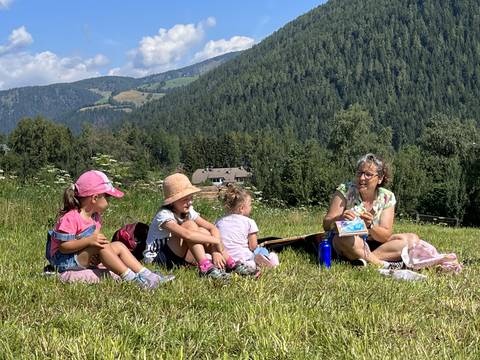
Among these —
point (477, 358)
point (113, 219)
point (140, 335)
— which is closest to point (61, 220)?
point (140, 335)

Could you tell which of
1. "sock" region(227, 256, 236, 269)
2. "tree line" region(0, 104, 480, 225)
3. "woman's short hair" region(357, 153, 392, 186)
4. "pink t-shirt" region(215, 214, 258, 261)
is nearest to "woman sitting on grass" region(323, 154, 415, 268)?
"woman's short hair" region(357, 153, 392, 186)

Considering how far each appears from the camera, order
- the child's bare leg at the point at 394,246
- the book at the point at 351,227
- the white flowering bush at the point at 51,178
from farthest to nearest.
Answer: the white flowering bush at the point at 51,178
the child's bare leg at the point at 394,246
the book at the point at 351,227

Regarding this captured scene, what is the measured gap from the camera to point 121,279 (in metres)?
4.63

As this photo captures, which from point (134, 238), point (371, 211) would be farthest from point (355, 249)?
point (134, 238)

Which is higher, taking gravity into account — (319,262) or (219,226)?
(219,226)

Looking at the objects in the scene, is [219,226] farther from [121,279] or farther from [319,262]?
[121,279]

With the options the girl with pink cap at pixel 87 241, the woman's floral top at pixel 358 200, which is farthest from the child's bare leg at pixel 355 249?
the girl with pink cap at pixel 87 241

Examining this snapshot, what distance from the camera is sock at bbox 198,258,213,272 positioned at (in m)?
5.11

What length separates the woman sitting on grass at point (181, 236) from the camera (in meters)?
5.43

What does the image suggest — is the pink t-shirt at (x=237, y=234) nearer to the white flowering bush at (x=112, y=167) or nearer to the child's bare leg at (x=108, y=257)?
the child's bare leg at (x=108, y=257)

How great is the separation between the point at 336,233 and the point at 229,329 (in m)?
3.24

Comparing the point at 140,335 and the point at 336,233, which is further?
the point at 336,233

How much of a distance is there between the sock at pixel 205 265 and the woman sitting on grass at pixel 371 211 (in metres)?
1.71

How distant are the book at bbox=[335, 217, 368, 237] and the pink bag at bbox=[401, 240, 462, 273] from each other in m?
0.56
